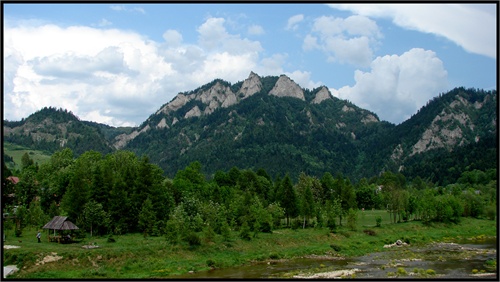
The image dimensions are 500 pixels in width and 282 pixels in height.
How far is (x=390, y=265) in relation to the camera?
155 ft

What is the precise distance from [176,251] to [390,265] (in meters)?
24.7

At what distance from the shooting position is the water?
42.4m

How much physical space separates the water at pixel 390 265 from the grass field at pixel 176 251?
3358mm

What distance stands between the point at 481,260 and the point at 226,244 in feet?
101

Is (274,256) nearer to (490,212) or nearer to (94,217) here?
(94,217)

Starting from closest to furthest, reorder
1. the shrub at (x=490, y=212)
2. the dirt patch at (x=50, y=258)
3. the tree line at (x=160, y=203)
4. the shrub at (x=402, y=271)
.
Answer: the shrub at (x=402, y=271)
the dirt patch at (x=50, y=258)
the tree line at (x=160, y=203)
the shrub at (x=490, y=212)

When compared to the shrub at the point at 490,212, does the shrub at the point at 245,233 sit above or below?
below

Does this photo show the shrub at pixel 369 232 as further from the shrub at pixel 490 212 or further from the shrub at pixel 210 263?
the shrub at pixel 490 212

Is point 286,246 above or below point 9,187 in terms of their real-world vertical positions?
below

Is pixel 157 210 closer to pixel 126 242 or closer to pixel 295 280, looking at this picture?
pixel 126 242

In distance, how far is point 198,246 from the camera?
55344mm

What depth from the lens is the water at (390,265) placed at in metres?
42.4

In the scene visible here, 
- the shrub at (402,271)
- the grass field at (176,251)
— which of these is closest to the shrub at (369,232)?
the grass field at (176,251)

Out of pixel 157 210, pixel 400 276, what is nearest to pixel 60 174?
pixel 157 210
